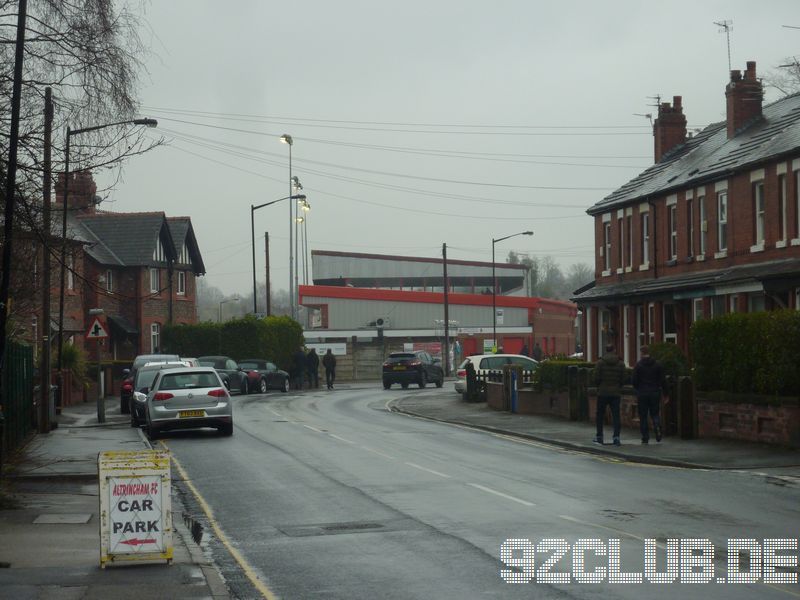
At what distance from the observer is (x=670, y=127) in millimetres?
47719

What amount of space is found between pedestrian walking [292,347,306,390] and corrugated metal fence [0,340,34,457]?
27973 millimetres

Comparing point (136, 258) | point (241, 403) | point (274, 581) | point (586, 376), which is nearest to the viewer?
point (274, 581)

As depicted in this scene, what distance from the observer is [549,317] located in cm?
9594

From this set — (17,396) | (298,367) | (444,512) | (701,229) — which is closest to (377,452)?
(17,396)

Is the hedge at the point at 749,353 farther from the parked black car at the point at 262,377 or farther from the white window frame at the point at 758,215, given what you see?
the parked black car at the point at 262,377

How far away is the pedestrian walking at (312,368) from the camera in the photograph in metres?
56.9

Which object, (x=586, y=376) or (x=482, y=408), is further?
(x=482, y=408)

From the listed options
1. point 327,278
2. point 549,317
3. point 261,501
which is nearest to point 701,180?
point 261,501

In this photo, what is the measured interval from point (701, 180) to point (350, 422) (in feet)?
43.9

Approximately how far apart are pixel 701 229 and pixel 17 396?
2247 cm

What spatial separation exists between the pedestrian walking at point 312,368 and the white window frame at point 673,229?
796 inches

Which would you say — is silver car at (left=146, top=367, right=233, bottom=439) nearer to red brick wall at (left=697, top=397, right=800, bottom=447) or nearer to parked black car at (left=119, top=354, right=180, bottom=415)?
parked black car at (left=119, top=354, right=180, bottom=415)

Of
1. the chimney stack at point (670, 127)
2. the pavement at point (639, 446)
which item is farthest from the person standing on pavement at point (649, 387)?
the chimney stack at point (670, 127)

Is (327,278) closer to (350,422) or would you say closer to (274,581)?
(350,422)
